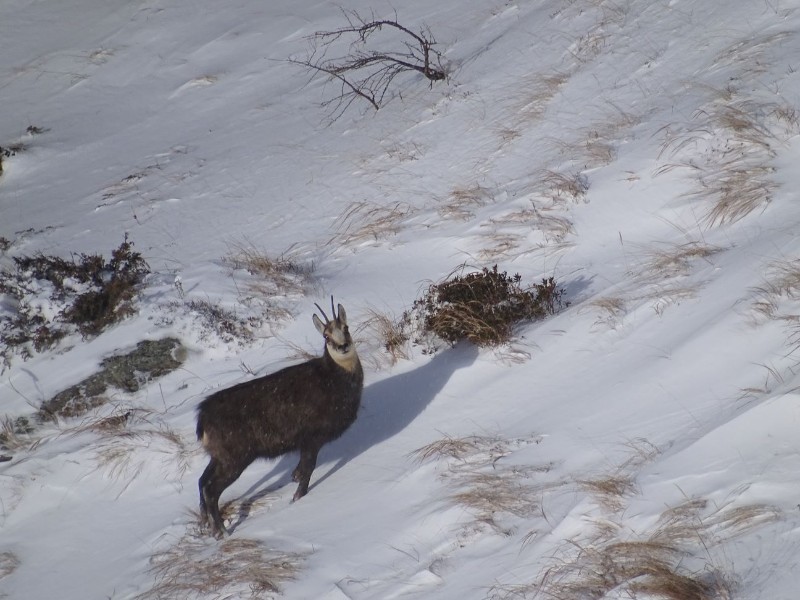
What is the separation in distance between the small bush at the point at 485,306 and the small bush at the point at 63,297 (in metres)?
3.00

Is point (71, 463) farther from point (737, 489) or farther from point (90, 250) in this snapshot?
point (737, 489)

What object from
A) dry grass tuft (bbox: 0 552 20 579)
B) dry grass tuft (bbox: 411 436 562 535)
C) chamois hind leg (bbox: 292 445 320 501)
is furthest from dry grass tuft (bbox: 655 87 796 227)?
dry grass tuft (bbox: 0 552 20 579)

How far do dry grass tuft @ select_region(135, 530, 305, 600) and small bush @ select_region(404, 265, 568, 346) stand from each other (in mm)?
2259

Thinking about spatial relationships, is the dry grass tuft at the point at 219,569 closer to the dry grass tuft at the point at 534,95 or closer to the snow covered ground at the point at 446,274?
the snow covered ground at the point at 446,274

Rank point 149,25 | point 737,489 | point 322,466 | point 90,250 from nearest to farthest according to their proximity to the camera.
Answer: point 737,489, point 322,466, point 90,250, point 149,25

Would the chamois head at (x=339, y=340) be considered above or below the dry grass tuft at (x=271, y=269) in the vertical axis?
below

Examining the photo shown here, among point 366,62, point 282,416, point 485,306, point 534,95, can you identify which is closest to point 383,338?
point 485,306

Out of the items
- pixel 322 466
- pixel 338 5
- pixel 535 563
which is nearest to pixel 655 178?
pixel 322 466

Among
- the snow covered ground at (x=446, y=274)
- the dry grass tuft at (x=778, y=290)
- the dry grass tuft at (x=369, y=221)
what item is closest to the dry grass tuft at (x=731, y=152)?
the snow covered ground at (x=446, y=274)

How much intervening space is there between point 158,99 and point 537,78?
19.1 feet

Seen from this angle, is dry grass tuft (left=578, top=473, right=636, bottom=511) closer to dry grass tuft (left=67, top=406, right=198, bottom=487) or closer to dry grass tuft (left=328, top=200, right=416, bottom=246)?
dry grass tuft (left=67, top=406, right=198, bottom=487)

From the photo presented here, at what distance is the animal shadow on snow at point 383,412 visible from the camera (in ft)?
22.9

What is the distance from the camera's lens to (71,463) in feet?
24.7

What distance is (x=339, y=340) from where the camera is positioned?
6.71m
